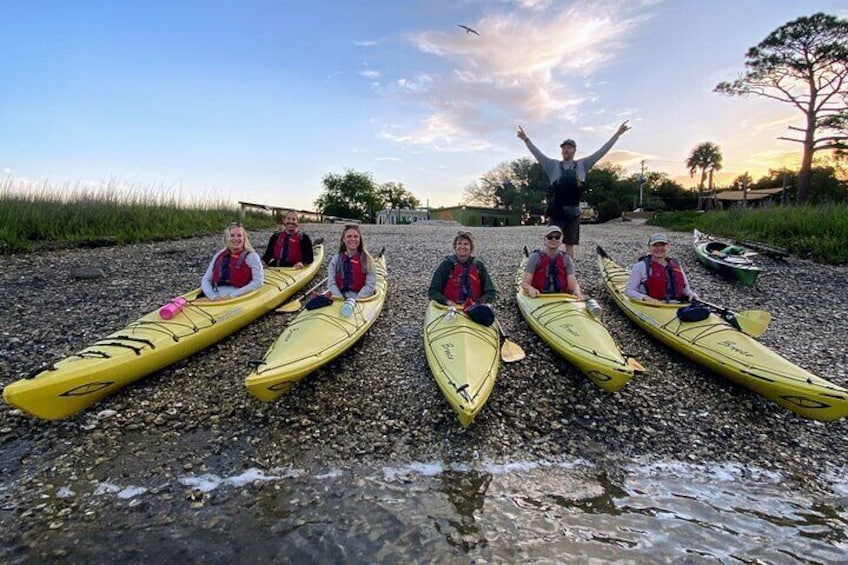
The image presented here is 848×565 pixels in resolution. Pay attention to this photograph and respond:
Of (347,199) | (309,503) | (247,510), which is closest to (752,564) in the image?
(309,503)

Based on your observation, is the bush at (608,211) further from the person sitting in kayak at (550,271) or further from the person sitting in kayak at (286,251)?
the person sitting in kayak at (286,251)

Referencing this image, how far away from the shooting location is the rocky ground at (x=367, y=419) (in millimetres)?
3242

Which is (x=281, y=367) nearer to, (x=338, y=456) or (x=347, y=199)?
(x=338, y=456)

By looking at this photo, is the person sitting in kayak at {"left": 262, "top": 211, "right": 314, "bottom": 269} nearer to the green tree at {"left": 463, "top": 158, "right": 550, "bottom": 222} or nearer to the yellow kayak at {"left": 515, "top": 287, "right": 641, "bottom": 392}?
the yellow kayak at {"left": 515, "top": 287, "right": 641, "bottom": 392}

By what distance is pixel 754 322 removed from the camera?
471 centimetres

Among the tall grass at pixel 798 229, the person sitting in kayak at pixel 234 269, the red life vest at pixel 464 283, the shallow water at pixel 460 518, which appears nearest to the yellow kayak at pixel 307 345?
the shallow water at pixel 460 518

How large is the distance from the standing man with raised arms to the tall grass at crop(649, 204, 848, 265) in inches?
269

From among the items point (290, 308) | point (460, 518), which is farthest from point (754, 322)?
point (290, 308)

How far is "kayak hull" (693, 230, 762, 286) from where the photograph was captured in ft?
25.1

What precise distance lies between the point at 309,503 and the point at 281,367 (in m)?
1.19

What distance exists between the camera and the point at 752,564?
8.11ft

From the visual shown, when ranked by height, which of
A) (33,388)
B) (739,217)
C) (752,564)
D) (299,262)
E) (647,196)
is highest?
(647,196)

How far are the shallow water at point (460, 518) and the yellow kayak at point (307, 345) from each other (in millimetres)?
708

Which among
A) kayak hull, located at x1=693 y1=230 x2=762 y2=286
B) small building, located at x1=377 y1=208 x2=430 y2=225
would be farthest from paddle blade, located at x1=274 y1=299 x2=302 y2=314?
small building, located at x1=377 y1=208 x2=430 y2=225
